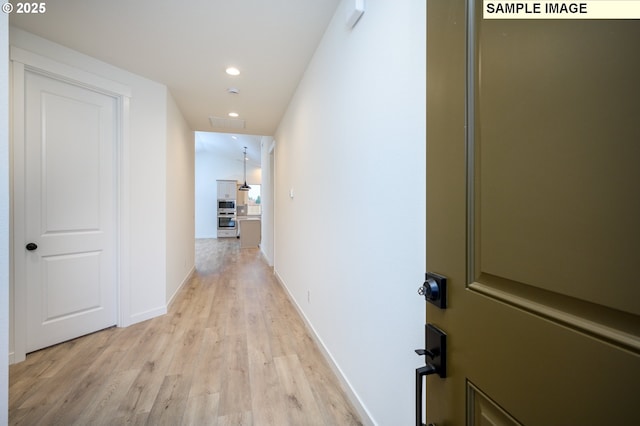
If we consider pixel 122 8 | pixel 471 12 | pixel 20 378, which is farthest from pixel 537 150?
pixel 20 378

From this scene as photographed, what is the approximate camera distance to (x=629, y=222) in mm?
349

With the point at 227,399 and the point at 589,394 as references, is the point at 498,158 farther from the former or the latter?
the point at 227,399

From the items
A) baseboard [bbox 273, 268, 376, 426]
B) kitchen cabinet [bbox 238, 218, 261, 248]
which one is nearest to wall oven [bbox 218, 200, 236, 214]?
kitchen cabinet [bbox 238, 218, 261, 248]

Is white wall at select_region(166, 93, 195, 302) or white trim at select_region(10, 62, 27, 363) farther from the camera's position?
white wall at select_region(166, 93, 195, 302)

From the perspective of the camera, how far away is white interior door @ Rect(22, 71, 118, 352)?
7.53 ft

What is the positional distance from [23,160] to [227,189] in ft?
29.6

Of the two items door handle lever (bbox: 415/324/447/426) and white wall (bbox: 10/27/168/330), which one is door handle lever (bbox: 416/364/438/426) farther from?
white wall (bbox: 10/27/168/330)

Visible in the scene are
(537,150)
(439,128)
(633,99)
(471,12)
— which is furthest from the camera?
(439,128)

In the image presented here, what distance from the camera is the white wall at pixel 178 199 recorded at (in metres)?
3.40

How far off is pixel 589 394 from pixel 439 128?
55 centimetres

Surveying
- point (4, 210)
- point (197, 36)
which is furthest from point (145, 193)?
point (4, 210)

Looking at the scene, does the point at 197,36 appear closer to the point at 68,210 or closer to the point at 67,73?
the point at 67,73

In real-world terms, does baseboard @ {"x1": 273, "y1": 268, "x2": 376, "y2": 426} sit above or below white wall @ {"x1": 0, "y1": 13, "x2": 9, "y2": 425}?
below

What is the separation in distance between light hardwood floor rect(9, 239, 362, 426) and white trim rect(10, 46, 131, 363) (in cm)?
29
